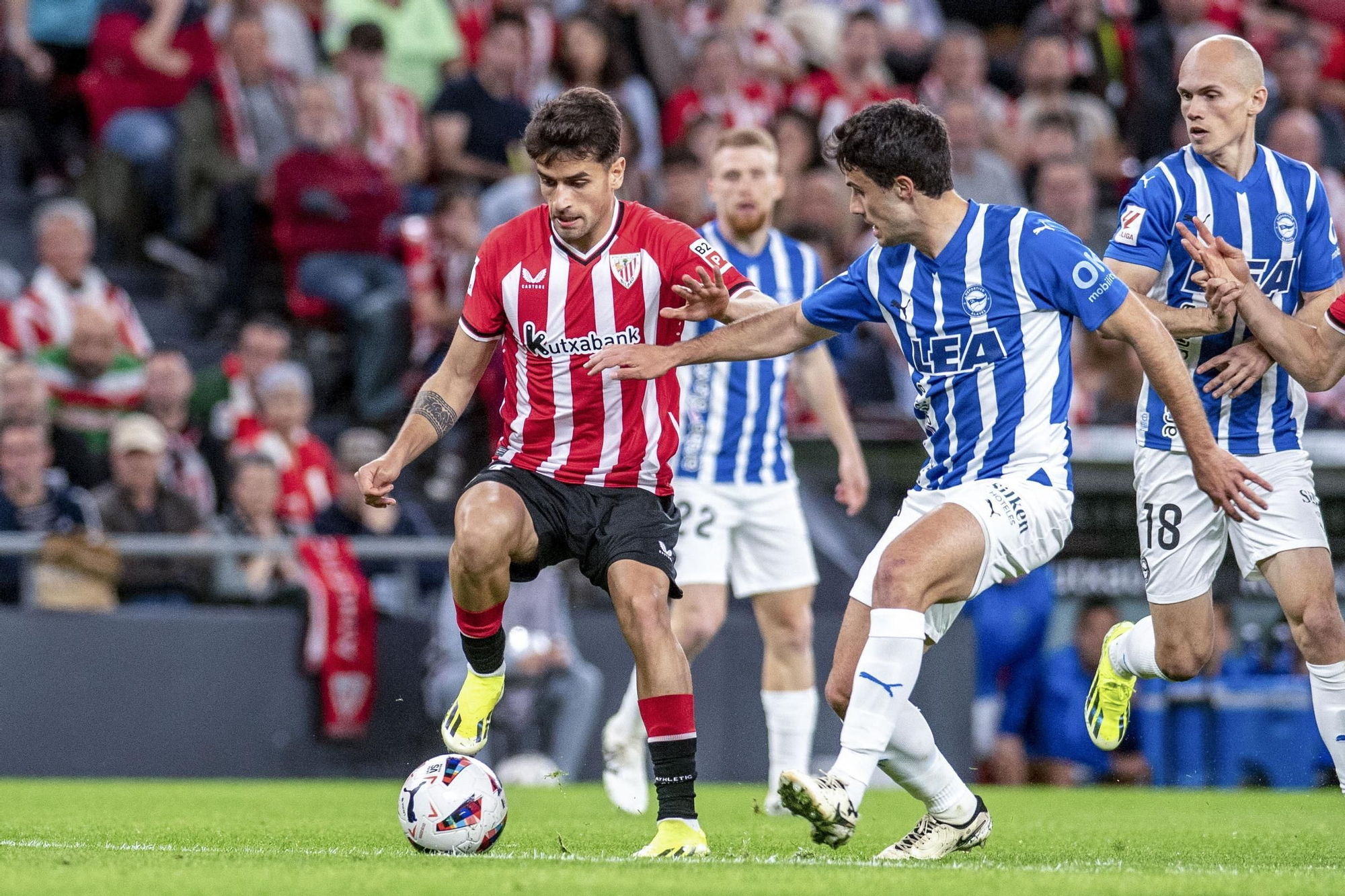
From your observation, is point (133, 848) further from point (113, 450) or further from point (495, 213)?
point (495, 213)

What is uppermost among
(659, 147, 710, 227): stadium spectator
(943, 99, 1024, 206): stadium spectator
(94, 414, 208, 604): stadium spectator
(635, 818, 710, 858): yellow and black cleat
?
(943, 99, 1024, 206): stadium spectator

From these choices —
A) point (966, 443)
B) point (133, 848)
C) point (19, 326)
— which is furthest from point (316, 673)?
point (966, 443)

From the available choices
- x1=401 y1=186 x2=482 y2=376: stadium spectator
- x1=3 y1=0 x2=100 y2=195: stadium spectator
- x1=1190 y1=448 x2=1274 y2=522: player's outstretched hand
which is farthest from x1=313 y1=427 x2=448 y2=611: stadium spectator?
x1=1190 y1=448 x2=1274 y2=522: player's outstretched hand

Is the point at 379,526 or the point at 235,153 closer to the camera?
the point at 379,526

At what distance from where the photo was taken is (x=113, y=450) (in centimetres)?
1107

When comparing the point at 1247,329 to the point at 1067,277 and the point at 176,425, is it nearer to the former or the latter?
the point at 1067,277

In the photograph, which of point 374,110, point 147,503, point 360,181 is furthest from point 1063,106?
point 147,503

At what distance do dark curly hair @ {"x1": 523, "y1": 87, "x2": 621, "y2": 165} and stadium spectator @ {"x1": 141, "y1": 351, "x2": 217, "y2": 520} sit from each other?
6.14 meters

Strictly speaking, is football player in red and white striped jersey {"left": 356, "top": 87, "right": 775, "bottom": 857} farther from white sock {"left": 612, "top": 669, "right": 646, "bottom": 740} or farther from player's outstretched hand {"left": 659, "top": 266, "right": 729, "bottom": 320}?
white sock {"left": 612, "top": 669, "right": 646, "bottom": 740}

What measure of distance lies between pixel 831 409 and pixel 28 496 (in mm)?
4918

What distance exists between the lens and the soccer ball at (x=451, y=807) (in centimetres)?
566

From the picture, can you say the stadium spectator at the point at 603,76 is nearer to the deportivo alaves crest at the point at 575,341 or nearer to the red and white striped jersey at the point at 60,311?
the red and white striped jersey at the point at 60,311

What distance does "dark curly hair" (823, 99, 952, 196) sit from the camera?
561 centimetres

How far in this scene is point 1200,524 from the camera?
6.59m
